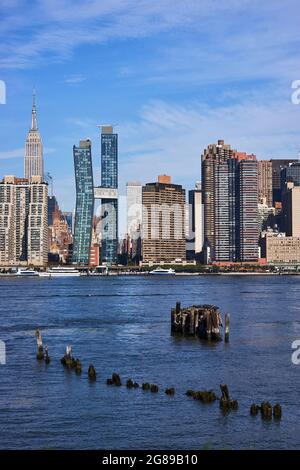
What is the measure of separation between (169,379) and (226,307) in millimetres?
58517

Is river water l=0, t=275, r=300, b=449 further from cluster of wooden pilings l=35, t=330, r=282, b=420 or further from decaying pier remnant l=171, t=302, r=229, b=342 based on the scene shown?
decaying pier remnant l=171, t=302, r=229, b=342

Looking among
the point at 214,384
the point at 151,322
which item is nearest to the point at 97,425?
the point at 214,384

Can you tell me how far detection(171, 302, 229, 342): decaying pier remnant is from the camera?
59156 mm

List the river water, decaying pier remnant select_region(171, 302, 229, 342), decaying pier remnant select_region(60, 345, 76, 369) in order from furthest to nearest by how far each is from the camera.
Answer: decaying pier remnant select_region(171, 302, 229, 342) → decaying pier remnant select_region(60, 345, 76, 369) → the river water

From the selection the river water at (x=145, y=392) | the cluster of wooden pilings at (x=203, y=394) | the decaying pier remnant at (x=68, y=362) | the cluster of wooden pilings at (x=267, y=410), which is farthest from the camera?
the decaying pier remnant at (x=68, y=362)

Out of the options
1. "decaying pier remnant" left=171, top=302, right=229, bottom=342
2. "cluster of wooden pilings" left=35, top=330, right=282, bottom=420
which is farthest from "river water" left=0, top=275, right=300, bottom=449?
→ "decaying pier remnant" left=171, top=302, right=229, bottom=342

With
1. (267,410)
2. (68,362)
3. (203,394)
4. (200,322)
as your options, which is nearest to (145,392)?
(203,394)

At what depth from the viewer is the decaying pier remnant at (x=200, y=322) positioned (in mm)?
59156

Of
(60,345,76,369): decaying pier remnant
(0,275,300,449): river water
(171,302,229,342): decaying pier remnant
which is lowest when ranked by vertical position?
(0,275,300,449): river water

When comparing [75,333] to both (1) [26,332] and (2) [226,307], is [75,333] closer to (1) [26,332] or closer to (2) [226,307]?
(1) [26,332]

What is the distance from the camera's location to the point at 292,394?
36500 mm

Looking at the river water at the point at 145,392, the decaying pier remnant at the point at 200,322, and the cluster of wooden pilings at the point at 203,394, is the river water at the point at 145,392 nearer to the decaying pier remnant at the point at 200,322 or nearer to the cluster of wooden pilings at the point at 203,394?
the cluster of wooden pilings at the point at 203,394

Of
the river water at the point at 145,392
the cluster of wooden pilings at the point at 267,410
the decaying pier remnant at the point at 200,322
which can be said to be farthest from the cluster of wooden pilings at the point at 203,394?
the decaying pier remnant at the point at 200,322

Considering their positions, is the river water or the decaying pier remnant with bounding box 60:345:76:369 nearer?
the river water
